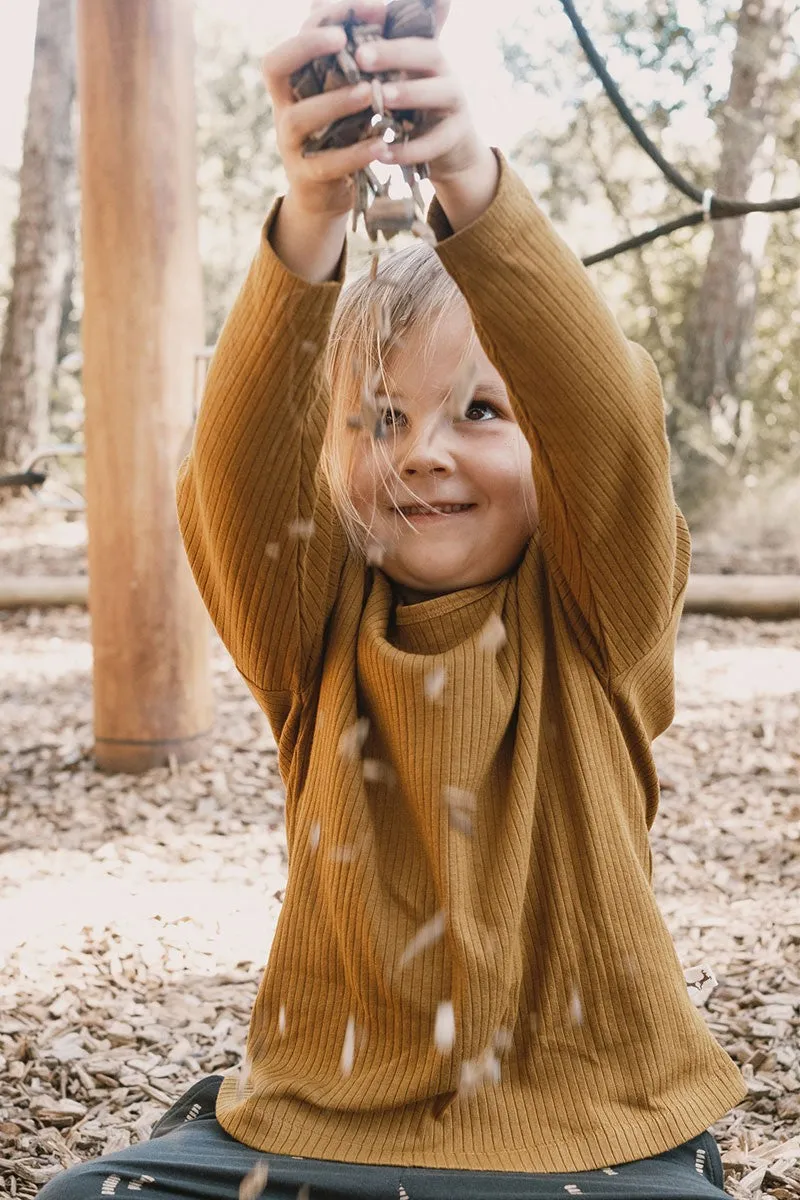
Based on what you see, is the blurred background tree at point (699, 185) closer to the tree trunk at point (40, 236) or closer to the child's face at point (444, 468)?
the tree trunk at point (40, 236)

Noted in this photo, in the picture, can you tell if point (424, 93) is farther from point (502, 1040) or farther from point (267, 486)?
point (502, 1040)

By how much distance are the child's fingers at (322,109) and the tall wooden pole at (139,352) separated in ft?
8.15

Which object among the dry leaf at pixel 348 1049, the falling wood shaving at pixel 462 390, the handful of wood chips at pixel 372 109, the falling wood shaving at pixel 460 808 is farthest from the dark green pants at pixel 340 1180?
the handful of wood chips at pixel 372 109

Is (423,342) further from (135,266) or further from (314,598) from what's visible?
(135,266)

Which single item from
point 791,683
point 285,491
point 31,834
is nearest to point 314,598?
point 285,491

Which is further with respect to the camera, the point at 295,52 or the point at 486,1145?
the point at 486,1145

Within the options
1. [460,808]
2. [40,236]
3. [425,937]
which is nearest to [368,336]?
[460,808]

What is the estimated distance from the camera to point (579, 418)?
1.25 metres

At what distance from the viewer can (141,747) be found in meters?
3.59

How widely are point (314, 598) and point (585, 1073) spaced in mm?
597

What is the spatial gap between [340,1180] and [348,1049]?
16cm

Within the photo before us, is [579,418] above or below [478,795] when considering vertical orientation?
above

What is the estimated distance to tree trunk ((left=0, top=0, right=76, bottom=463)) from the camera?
935 centimetres

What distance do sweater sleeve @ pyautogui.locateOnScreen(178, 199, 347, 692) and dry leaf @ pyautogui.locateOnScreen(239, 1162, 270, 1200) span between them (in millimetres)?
520
